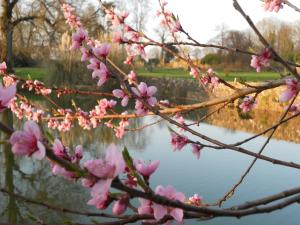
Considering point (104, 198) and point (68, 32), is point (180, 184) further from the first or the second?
point (68, 32)

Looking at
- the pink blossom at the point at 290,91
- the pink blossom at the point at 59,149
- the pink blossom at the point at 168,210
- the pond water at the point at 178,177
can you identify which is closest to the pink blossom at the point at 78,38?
the pink blossom at the point at 290,91

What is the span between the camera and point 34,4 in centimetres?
1738

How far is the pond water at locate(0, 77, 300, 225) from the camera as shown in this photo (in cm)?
429

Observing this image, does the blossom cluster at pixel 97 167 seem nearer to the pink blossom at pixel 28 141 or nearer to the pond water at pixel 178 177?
the pink blossom at pixel 28 141

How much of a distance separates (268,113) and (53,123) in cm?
814

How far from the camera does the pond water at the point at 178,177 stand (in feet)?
14.1

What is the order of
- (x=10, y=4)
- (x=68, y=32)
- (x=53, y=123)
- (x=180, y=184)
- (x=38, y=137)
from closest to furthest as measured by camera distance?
(x=38, y=137)
(x=53, y=123)
(x=180, y=184)
(x=10, y=4)
(x=68, y=32)

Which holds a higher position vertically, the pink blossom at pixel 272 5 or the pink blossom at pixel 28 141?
the pink blossom at pixel 272 5

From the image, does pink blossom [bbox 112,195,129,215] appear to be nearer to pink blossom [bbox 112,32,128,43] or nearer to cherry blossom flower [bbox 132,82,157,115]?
cherry blossom flower [bbox 132,82,157,115]

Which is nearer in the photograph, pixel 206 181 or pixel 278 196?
pixel 278 196

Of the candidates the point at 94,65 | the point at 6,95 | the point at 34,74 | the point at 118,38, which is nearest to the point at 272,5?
the point at 118,38

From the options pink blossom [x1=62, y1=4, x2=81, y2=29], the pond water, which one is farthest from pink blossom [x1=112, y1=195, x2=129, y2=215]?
the pond water

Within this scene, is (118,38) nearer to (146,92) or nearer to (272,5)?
(146,92)

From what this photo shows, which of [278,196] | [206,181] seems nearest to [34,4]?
[206,181]
